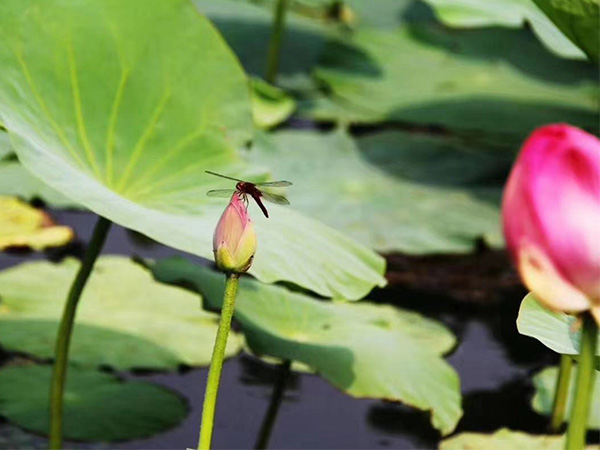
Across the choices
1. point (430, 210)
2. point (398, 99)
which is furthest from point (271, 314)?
point (398, 99)

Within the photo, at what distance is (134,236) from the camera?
2104mm

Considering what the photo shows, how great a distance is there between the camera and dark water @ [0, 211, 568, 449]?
1.54 m

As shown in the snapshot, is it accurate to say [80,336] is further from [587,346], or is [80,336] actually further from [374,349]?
[587,346]

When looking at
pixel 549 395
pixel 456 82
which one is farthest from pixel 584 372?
pixel 456 82

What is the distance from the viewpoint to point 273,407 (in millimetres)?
1601

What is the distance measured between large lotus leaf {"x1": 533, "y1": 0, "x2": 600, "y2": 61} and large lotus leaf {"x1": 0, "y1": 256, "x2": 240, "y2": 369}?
0.61 metres

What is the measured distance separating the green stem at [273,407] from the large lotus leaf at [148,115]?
0.28 metres

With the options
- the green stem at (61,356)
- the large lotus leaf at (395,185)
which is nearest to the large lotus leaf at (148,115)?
the green stem at (61,356)

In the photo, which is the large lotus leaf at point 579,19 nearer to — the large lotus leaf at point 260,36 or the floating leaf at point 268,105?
the floating leaf at point 268,105

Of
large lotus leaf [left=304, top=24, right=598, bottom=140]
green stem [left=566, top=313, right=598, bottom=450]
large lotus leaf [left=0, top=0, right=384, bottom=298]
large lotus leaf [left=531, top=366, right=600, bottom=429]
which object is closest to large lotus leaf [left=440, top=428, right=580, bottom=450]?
large lotus leaf [left=531, top=366, right=600, bottom=429]

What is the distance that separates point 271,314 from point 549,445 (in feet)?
1.20

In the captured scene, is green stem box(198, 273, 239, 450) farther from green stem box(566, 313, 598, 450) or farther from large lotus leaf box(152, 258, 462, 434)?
large lotus leaf box(152, 258, 462, 434)

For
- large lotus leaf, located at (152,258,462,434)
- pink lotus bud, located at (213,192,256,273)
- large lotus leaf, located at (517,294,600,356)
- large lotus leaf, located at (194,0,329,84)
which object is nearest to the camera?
pink lotus bud, located at (213,192,256,273)

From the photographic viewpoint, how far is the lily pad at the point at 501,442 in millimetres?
1489
